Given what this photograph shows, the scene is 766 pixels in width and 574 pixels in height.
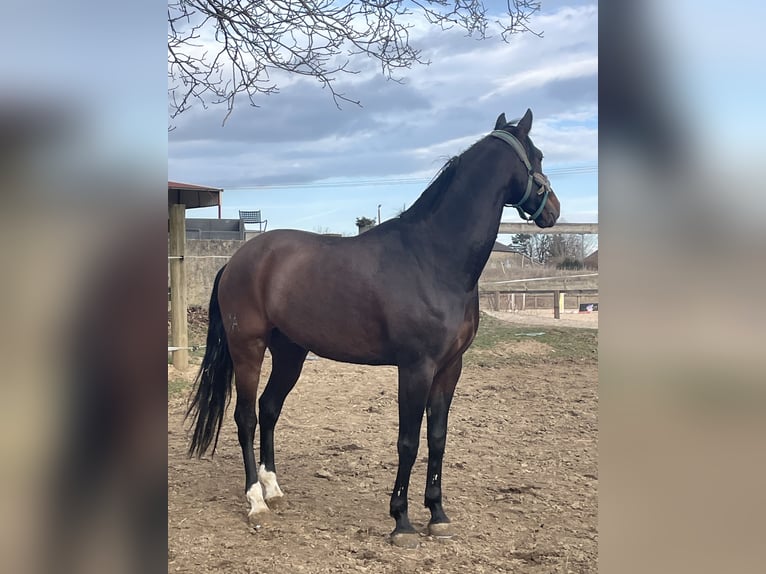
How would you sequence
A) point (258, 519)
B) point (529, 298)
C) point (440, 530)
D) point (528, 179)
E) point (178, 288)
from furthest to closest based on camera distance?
point (529, 298) → point (178, 288) → point (258, 519) → point (440, 530) → point (528, 179)

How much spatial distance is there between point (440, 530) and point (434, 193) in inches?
68.6

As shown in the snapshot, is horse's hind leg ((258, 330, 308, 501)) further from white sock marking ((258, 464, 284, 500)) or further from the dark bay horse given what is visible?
the dark bay horse

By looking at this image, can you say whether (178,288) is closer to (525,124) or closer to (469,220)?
(469,220)

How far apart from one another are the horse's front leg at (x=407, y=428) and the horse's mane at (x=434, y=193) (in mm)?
774

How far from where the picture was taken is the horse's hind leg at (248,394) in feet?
11.6

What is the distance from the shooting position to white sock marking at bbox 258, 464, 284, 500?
3.68 m

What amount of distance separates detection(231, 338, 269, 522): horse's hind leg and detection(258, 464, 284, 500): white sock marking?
0.39 ft

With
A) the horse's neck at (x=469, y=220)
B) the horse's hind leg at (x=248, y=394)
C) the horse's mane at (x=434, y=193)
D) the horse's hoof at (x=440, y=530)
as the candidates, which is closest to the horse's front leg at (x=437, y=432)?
the horse's hoof at (x=440, y=530)

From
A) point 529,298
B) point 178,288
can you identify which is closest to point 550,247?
point 529,298

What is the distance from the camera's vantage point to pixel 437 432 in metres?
3.32

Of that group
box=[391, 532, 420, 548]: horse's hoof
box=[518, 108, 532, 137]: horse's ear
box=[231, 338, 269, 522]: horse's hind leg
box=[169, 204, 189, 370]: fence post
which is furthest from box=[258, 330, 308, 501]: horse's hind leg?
box=[169, 204, 189, 370]: fence post
